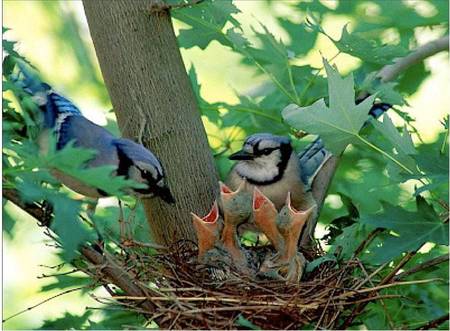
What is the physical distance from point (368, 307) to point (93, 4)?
39.7 inches

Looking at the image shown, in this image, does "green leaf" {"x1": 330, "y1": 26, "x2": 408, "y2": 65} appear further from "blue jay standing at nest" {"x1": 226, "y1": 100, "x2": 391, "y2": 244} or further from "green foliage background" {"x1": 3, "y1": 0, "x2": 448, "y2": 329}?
"blue jay standing at nest" {"x1": 226, "y1": 100, "x2": 391, "y2": 244}

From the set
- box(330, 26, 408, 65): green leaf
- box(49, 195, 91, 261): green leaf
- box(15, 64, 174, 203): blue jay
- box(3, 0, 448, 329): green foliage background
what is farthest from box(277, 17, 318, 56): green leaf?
box(49, 195, 91, 261): green leaf

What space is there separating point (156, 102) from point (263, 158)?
0.50 m

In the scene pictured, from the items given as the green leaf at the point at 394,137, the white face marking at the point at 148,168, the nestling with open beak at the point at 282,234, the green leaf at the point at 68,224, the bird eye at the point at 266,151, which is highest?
the green leaf at the point at 68,224

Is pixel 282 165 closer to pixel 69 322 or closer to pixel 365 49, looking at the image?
pixel 365 49

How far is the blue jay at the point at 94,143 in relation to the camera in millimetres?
2492

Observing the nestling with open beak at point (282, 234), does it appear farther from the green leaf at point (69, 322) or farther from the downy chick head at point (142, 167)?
the green leaf at point (69, 322)

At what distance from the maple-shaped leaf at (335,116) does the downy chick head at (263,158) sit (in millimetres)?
586

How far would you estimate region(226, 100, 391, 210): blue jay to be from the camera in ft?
9.84

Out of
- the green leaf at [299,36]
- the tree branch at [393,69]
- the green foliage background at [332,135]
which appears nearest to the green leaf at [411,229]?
the green foliage background at [332,135]

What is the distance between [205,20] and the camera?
112 inches

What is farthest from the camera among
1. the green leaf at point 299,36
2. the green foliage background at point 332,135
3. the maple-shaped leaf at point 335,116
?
the green leaf at point 299,36

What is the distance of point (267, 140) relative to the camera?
3.00 metres

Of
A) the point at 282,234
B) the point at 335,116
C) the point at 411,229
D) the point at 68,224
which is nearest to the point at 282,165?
the point at 282,234
